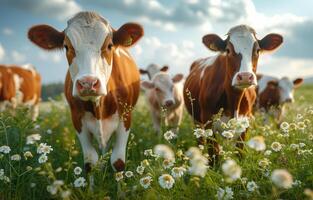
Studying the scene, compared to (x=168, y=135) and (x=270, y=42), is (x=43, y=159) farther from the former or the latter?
(x=270, y=42)

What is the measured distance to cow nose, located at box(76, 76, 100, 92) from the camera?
4.14m

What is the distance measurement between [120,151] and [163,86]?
4.49 metres

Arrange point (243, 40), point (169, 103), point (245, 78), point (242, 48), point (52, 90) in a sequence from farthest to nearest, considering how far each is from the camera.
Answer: point (52, 90), point (169, 103), point (243, 40), point (242, 48), point (245, 78)

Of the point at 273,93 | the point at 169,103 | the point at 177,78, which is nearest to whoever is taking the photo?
the point at 169,103

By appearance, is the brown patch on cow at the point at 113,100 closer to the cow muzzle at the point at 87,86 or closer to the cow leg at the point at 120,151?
the cow leg at the point at 120,151

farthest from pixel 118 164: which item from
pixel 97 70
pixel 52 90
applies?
pixel 52 90

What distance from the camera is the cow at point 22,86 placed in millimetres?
13750

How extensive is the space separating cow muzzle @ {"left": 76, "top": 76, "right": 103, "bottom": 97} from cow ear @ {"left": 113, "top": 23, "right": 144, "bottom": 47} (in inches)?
47.1

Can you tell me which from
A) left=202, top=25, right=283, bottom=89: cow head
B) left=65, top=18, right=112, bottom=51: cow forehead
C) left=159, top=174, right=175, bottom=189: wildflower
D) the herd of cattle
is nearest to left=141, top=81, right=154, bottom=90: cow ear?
the herd of cattle

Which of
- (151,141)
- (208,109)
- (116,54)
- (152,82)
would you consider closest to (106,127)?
(116,54)

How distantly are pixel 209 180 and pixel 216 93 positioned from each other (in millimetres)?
2589

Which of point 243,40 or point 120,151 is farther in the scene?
point 243,40

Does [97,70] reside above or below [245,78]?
above

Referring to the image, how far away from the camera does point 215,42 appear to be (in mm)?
6176
